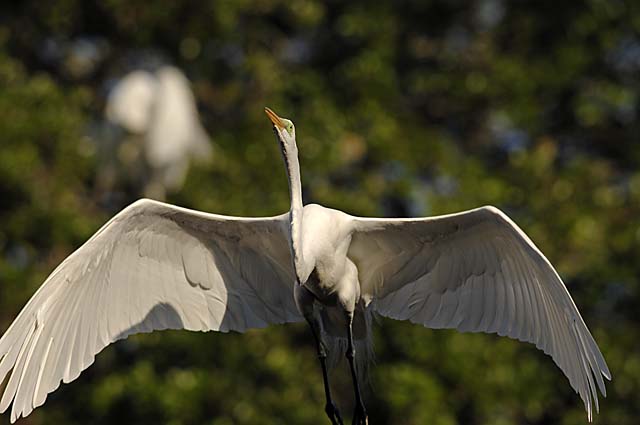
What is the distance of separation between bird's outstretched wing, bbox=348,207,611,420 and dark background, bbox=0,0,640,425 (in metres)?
1.35

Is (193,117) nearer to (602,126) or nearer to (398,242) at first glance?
(602,126)

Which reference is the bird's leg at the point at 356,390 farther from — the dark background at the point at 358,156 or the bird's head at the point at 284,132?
the dark background at the point at 358,156

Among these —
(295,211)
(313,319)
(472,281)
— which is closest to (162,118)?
(313,319)

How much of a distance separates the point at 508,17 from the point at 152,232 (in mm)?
3930

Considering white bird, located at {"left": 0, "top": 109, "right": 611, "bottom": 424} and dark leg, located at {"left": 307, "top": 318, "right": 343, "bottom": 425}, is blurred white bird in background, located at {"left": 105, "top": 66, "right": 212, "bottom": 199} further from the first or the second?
dark leg, located at {"left": 307, "top": 318, "right": 343, "bottom": 425}

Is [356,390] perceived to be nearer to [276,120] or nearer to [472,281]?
[472,281]

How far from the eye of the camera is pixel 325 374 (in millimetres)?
4449

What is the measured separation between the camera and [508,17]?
780cm

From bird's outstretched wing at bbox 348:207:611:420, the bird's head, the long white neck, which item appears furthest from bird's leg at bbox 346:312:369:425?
the bird's head

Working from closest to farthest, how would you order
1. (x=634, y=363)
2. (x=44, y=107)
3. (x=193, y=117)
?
1. (x=634, y=363)
2. (x=44, y=107)
3. (x=193, y=117)

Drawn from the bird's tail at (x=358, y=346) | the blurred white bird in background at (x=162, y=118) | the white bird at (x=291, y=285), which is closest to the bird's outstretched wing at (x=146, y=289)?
the white bird at (x=291, y=285)

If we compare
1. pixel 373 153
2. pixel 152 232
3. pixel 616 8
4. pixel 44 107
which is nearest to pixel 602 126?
pixel 616 8

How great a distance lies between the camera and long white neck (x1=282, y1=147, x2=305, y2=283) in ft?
13.1

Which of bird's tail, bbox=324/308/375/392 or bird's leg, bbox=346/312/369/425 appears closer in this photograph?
bird's leg, bbox=346/312/369/425
